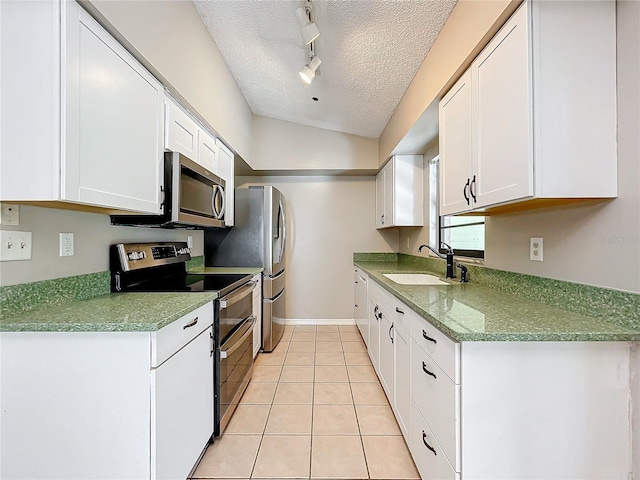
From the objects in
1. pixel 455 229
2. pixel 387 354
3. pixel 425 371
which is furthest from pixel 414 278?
pixel 425 371

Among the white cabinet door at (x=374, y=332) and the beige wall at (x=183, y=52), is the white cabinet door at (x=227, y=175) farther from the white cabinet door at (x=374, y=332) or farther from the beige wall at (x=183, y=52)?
the white cabinet door at (x=374, y=332)

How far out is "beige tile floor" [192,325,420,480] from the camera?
1526 mm

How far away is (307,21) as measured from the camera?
5.73 ft

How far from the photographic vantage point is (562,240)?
4.28 feet

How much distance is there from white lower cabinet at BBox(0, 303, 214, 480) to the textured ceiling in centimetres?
204

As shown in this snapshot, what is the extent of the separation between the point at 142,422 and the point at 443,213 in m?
1.83

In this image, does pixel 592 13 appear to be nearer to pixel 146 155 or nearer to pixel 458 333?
pixel 458 333

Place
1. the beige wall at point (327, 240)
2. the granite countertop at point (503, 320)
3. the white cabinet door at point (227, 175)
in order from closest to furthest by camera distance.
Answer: the granite countertop at point (503, 320)
the white cabinet door at point (227, 175)
the beige wall at point (327, 240)

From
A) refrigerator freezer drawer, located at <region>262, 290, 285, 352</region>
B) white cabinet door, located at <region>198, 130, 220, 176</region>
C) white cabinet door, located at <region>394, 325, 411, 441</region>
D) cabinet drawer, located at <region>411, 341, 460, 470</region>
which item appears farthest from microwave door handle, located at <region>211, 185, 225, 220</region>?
cabinet drawer, located at <region>411, 341, 460, 470</region>

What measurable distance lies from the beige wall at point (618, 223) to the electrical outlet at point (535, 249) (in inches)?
1.2

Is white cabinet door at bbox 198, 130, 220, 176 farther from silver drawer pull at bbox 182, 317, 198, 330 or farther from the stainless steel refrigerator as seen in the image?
silver drawer pull at bbox 182, 317, 198, 330

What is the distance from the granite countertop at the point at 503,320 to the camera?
97cm

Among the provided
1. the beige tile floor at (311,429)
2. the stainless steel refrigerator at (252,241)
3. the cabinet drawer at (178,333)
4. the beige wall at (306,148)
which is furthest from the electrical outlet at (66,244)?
the beige wall at (306,148)

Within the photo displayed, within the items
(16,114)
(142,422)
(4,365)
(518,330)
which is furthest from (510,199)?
(4,365)
